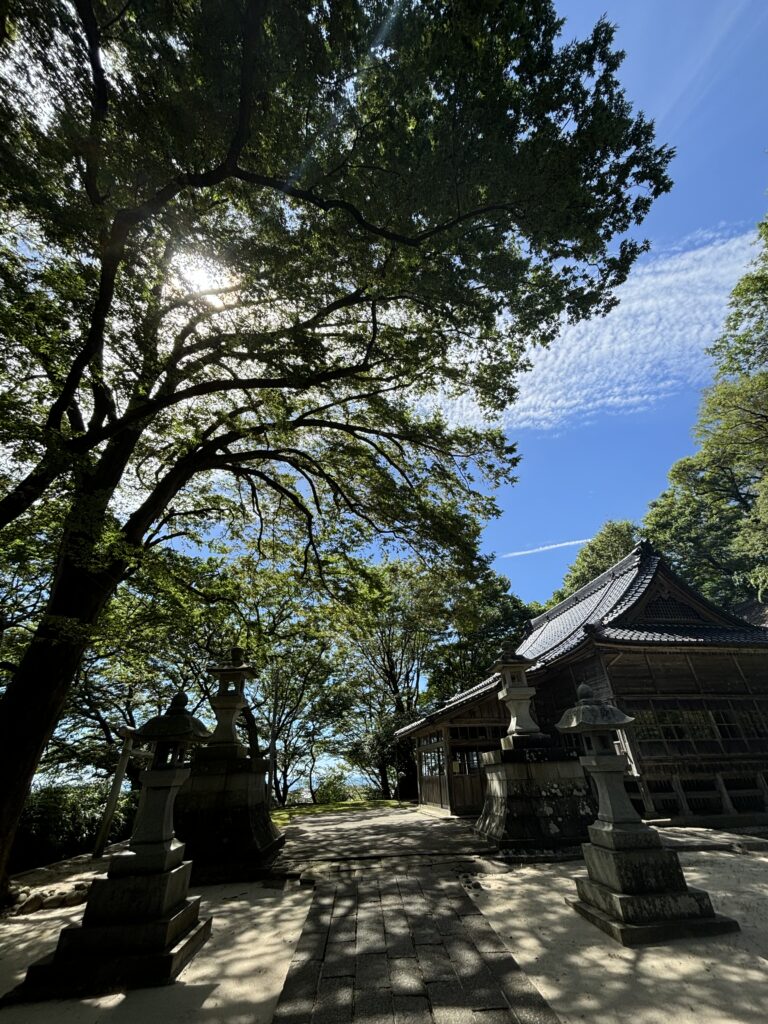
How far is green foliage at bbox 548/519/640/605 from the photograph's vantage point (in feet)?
109

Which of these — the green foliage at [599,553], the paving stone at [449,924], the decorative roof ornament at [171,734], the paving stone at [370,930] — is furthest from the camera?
the green foliage at [599,553]

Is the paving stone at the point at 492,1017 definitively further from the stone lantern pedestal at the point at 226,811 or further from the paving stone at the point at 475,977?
the stone lantern pedestal at the point at 226,811

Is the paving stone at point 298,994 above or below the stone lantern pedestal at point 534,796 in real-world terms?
below

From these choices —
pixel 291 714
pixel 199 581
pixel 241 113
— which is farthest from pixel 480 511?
pixel 291 714

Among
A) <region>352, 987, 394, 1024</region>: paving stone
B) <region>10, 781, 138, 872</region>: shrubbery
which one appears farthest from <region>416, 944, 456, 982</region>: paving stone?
<region>10, 781, 138, 872</region>: shrubbery

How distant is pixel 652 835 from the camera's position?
4430 mm

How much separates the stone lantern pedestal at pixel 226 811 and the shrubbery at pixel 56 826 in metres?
3.48

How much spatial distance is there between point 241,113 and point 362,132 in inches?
71.3

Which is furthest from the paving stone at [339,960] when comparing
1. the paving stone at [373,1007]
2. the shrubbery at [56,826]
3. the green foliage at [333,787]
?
the green foliage at [333,787]

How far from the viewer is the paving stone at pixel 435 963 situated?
330 centimetres

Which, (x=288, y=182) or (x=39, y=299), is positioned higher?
(x=288, y=182)

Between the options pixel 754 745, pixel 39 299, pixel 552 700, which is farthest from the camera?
pixel 552 700

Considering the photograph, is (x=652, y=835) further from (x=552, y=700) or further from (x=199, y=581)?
(x=552, y=700)

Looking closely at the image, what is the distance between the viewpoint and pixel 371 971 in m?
3.43
